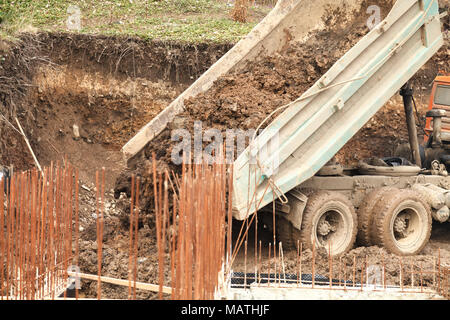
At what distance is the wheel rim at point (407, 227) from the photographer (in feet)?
23.1

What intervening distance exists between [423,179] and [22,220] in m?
5.11

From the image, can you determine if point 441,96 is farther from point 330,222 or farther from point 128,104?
point 128,104

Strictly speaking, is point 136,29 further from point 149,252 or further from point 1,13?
point 149,252

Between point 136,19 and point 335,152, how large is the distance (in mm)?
6682

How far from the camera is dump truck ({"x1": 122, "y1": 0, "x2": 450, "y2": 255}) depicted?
6.13 meters

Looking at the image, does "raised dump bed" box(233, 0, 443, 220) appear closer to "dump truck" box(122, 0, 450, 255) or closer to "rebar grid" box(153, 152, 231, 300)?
"dump truck" box(122, 0, 450, 255)

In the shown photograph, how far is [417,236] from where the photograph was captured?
716 cm

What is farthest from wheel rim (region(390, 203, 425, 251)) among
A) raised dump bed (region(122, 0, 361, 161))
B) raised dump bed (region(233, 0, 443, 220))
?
raised dump bed (region(122, 0, 361, 161))

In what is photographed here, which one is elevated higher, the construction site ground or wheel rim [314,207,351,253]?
the construction site ground

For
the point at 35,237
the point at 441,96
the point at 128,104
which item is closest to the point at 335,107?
the point at 441,96

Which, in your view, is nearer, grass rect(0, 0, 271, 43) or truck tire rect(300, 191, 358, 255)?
truck tire rect(300, 191, 358, 255)

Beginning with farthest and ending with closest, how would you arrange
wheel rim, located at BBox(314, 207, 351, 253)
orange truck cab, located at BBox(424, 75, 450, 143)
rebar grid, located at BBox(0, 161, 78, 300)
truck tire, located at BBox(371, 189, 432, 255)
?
orange truck cab, located at BBox(424, 75, 450, 143) → truck tire, located at BBox(371, 189, 432, 255) → wheel rim, located at BBox(314, 207, 351, 253) → rebar grid, located at BBox(0, 161, 78, 300)

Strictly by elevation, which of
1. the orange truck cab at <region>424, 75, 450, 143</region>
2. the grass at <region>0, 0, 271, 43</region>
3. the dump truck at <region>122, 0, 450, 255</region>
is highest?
the grass at <region>0, 0, 271, 43</region>

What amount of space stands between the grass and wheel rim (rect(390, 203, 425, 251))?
5146 mm
